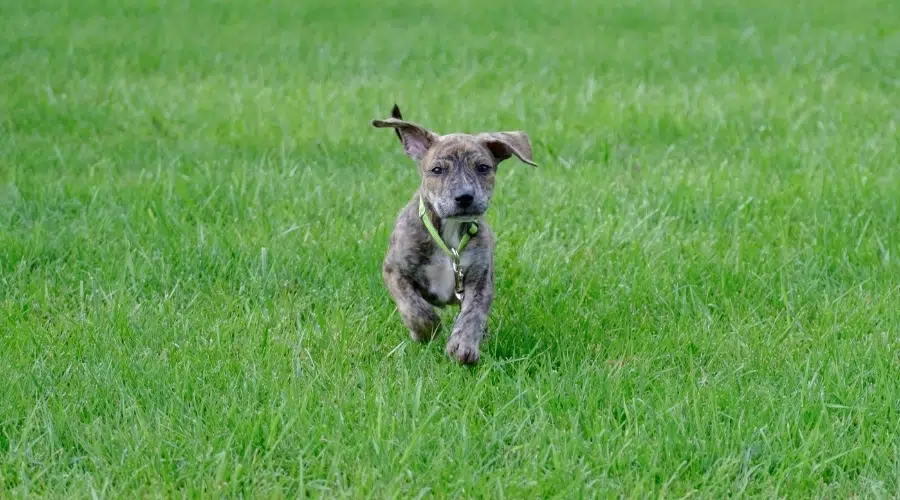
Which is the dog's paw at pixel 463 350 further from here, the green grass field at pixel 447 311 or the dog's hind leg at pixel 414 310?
the dog's hind leg at pixel 414 310

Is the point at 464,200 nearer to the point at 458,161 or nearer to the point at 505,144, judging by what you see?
the point at 458,161

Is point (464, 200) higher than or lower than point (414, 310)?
higher

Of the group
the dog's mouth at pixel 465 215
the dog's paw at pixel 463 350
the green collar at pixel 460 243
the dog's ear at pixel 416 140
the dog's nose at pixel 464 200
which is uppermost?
the dog's ear at pixel 416 140

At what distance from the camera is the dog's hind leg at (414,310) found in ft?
17.8

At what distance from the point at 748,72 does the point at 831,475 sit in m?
9.29

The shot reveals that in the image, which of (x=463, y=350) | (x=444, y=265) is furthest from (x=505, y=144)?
(x=463, y=350)

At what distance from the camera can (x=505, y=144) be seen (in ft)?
18.1

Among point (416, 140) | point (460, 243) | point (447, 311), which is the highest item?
point (416, 140)

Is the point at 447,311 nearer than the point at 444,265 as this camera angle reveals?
No

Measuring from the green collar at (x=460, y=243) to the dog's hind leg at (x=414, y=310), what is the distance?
0.62 feet

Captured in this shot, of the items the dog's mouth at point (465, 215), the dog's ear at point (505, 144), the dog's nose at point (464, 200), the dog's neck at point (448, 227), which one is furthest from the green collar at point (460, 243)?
the dog's ear at point (505, 144)

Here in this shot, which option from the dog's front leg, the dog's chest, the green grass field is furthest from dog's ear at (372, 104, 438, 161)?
the green grass field

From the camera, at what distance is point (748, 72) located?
13.0 meters

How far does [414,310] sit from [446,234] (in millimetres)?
447
